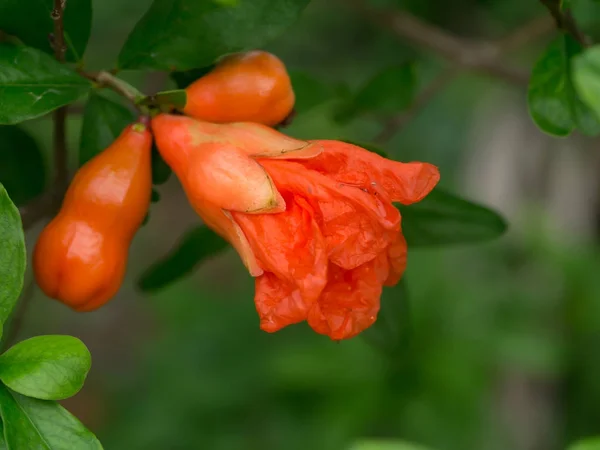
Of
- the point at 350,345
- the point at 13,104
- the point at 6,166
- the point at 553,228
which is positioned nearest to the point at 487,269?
the point at 553,228

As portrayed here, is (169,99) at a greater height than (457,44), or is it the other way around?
(169,99)

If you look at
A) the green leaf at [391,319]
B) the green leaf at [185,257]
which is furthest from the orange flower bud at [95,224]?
the green leaf at [391,319]

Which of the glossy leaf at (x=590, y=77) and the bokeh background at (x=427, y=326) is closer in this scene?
the glossy leaf at (x=590, y=77)

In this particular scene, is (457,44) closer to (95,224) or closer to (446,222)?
(446,222)

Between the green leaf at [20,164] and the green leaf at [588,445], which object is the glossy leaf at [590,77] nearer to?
the green leaf at [588,445]

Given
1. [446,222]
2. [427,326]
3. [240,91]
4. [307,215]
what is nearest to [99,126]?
[240,91]

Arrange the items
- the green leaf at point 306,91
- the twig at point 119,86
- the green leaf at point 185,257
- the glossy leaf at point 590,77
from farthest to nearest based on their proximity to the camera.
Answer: the green leaf at point 306,91 < the green leaf at point 185,257 < the twig at point 119,86 < the glossy leaf at point 590,77
